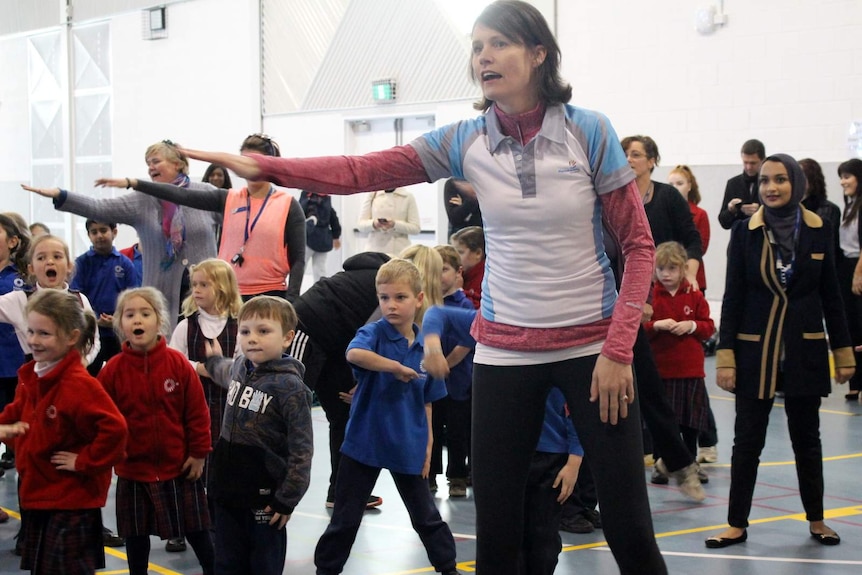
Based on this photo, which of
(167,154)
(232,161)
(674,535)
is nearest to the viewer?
(232,161)

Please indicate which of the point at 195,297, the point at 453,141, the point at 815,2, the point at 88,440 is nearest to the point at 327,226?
the point at 815,2

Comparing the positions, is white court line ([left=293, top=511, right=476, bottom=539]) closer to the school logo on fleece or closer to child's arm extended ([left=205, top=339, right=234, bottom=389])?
child's arm extended ([left=205, top=339, right=234, bottom=389])

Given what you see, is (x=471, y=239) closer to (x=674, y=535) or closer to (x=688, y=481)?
(x=688, y=481)

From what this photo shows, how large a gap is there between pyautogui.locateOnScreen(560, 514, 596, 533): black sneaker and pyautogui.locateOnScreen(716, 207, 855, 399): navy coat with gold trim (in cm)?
97

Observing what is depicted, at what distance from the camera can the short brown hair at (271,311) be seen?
3.88 meters

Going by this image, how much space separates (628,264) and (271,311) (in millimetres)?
1658

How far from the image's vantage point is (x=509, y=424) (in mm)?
2656

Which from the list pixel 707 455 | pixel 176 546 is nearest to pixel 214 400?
pixel 176 546

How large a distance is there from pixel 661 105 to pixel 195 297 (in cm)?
748

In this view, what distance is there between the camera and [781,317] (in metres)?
4.82

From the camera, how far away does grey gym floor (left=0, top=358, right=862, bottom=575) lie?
4641mm

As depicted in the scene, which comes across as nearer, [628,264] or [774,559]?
[628,264]

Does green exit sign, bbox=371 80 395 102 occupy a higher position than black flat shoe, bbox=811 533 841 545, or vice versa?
green exit sign, bbox=371 80 395 102

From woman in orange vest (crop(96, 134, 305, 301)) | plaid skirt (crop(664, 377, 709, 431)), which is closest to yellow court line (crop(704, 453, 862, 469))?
plaid skirt (crop(664, 377, 709, 431))
